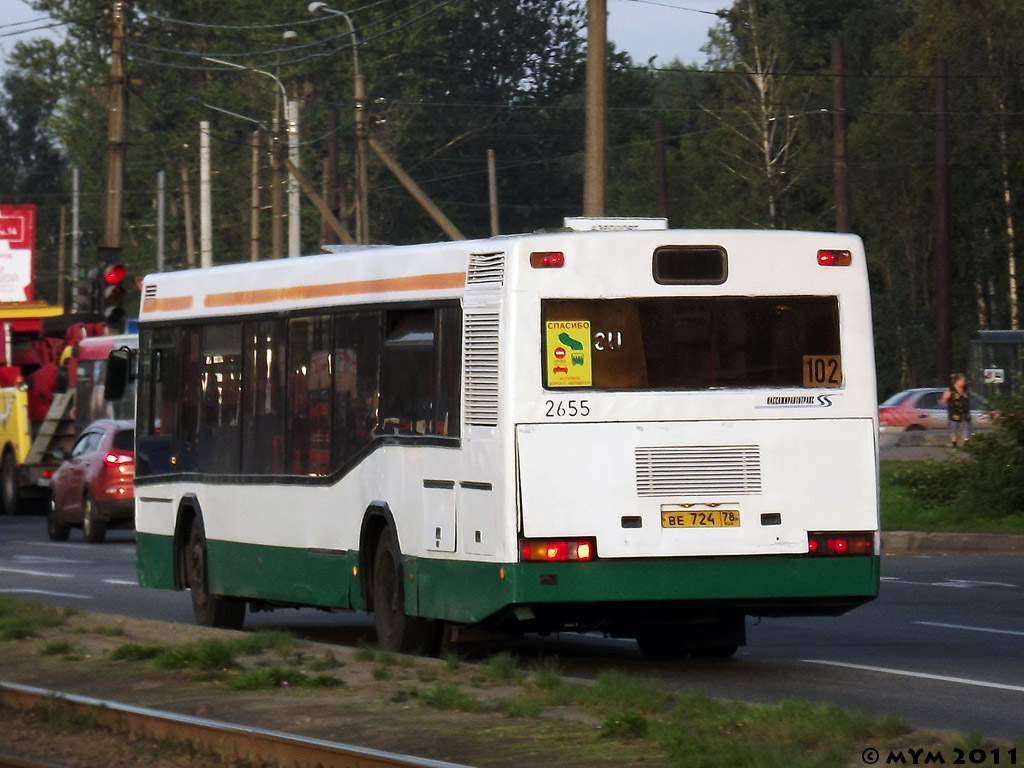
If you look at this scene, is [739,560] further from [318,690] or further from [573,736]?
[573,736]

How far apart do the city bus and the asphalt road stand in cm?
41

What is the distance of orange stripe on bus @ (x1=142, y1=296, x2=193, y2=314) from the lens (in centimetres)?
1618

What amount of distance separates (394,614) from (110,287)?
18.1 m

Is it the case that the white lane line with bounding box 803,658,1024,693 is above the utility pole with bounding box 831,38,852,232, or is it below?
below

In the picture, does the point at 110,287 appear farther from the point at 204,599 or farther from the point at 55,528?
the point at 204,599

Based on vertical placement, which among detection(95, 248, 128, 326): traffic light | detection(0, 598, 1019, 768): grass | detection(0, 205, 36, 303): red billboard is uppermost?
detection(0, 205, 36, 303): red billboard

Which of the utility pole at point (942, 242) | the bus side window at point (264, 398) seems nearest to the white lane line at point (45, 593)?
the bus side window at point (264, 398)

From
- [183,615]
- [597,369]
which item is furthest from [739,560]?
[183,615]

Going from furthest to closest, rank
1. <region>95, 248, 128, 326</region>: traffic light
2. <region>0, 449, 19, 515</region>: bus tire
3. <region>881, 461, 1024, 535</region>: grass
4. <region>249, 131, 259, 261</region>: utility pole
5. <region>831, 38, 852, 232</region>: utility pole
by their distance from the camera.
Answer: <region>249, 131, 259, 261</region>: utility pole → <region>831, 38, 852, 232</region>: utility pole → <region>0, 449, 19, 515</region>: bus tire → <region>95, 248, 128, 326</region>: traffic light → <region>881, 461, 1024, 535</region>: grass

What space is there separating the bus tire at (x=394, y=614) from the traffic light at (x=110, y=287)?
17008 millimetres

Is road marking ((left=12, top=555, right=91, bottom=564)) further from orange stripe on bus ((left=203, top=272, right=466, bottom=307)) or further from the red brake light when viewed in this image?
orange stripe on bus ((left=203, top=272, right=466, bottom=307))

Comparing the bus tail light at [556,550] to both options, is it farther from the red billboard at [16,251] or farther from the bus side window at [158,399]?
the red billboard at [16,251]

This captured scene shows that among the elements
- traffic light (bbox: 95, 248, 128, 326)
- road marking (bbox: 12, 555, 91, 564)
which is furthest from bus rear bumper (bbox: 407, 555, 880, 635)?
traffic light (bbox: 95, 248, 128, 326)

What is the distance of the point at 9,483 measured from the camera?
38281 mm
